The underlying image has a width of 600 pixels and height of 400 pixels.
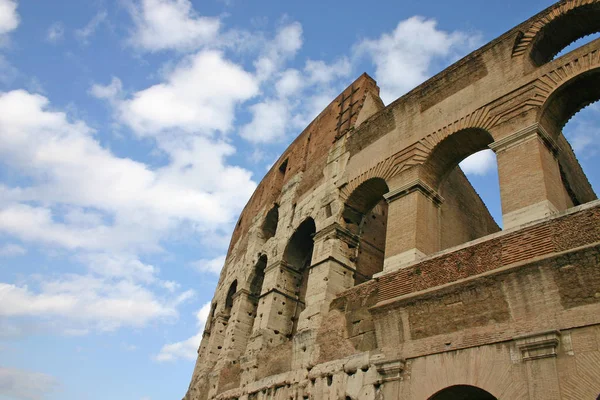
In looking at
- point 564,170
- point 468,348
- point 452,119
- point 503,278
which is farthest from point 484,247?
point 564,170

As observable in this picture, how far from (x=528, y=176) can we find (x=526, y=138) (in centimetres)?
62

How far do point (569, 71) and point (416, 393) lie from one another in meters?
4.64

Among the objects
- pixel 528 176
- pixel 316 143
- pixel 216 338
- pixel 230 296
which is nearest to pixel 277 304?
pixel 216 338

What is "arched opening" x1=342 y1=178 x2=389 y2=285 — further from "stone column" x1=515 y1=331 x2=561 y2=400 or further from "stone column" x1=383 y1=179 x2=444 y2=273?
"stone column" x1=515 y1=331 x2=561 y2=400

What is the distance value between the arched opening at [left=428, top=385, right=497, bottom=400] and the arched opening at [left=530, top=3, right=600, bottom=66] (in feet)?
16.2

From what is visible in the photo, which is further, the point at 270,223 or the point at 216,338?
the point at 270,223

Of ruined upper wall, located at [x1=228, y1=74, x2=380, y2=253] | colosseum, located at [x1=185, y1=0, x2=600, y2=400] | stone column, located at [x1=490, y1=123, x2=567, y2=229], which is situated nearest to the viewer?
colosseum, located at [x1=185, y1=0, x2=600, y2=400]

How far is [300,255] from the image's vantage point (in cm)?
1111

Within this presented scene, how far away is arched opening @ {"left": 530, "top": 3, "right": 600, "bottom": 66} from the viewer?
714 centimetres

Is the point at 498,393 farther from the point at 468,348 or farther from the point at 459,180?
the point at 459,180

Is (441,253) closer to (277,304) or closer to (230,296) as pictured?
(277,304)

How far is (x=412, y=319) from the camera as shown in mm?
6184

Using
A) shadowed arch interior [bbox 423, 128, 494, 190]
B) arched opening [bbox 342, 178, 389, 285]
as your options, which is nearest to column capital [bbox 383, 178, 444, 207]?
shadowed arch interior [bbox 423, 128, 494, 190]

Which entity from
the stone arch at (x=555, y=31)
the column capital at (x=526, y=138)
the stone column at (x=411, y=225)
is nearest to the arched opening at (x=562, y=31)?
the stone arch at (x=555, y=31)
